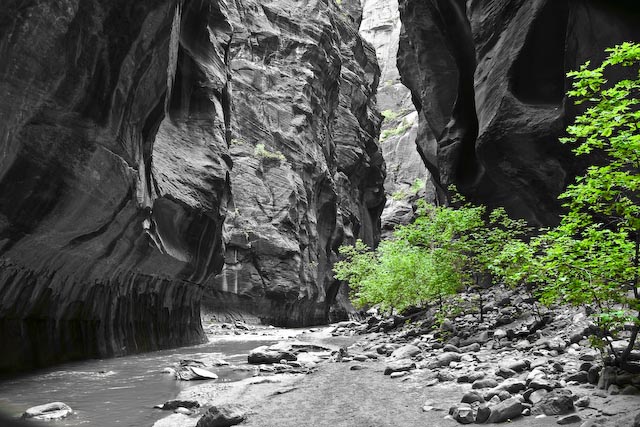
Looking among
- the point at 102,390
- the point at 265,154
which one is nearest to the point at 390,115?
the point at 265,154

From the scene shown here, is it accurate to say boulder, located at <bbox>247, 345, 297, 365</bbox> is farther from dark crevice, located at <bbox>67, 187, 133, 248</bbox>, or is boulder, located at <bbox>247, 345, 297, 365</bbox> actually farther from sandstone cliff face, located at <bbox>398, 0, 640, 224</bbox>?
sandstone cliff face, located at <bbox>398, 0, 640, 224</bbox>

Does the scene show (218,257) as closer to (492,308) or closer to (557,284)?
(492,308)

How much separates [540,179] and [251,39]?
33287 millimetres

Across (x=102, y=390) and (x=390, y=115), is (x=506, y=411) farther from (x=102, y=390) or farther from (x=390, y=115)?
(x=390, y=115)

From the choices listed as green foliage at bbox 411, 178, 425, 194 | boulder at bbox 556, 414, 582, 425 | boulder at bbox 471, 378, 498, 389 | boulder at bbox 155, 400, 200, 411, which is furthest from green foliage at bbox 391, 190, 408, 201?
boulder at bbox 556, 414, 582, 425

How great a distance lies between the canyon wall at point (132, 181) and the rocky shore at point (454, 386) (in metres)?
5.42

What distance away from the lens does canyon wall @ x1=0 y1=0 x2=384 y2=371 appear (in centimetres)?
997

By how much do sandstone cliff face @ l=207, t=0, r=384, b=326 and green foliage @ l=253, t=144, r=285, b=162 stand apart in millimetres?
91

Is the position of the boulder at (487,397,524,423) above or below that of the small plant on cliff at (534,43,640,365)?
below

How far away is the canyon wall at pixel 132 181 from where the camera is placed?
9.97 meters

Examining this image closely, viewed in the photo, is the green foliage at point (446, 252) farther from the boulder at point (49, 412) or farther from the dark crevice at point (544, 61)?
the boulder at point (49, 412)

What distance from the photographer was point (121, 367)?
13.6 meters

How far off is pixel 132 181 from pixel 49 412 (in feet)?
23.4

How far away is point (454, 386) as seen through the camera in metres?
8.38
